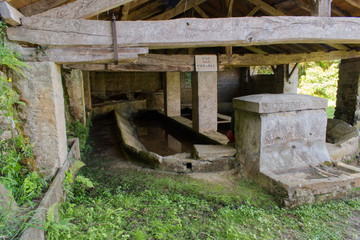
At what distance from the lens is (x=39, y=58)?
10.1 feet

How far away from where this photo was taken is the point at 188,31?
134 inches

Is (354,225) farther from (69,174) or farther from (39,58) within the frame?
(39,58)

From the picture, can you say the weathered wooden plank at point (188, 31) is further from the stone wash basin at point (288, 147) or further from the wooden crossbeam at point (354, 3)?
the wooden crossbeam at point (354, 3)

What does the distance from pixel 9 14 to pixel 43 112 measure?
120 cm

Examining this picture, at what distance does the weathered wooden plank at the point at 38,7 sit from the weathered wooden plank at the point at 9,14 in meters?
0.15

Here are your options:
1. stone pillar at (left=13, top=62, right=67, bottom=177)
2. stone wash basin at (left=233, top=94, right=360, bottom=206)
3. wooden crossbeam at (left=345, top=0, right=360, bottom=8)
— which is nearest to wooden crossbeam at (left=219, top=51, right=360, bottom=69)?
wooden crossbeam at (left=345, top=0, right=360, bottom=8)

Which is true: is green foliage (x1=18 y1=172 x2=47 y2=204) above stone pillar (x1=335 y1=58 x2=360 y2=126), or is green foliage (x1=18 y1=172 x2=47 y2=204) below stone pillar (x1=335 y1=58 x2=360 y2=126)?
below

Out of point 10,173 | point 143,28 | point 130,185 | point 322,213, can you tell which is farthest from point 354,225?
point 10,173

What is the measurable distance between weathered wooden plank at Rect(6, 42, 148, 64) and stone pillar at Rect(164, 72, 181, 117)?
653 centimetres

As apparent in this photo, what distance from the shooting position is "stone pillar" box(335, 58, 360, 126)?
7133 mm

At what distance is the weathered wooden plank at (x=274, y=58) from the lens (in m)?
7.21

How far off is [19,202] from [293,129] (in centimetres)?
414

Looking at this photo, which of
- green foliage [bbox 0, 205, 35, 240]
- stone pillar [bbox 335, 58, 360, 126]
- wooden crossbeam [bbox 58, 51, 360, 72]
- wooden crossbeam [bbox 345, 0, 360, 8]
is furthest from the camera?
stone pillar [bbox 335, 58, 360, 126]

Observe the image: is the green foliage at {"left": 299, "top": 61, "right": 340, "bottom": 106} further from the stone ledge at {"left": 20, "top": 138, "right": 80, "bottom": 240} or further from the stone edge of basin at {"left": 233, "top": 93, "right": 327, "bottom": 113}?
the stone ledge at {"left": 20, "top": 138, "right": 80, "bottom": 240}
